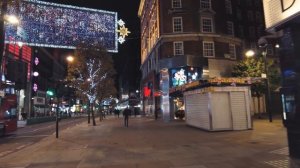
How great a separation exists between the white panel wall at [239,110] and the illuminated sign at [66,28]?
8.54 metres

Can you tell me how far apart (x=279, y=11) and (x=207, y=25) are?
1309 inches

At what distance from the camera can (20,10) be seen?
8734 millimetres

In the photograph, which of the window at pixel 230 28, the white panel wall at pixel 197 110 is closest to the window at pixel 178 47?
the window at pixel 230 28

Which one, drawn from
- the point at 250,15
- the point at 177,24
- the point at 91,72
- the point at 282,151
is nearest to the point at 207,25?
the point at 177,24

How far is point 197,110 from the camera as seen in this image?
23.1 m

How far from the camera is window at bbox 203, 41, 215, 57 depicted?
138 feet

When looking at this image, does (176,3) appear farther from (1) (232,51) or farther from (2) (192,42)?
(1) (232,51)

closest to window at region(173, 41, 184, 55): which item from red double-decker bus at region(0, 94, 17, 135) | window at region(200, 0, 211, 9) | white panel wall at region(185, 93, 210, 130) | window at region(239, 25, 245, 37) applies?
window at region(200, 0, 211, 9)

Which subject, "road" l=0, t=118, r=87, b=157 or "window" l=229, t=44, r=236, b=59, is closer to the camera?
"road" l=0, t=118, r=87, b=157

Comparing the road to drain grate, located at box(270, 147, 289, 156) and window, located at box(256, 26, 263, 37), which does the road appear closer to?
drain grate, located at box(270, 147, 289, 156)

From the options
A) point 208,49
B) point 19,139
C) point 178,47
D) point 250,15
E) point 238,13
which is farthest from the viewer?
point 250,15

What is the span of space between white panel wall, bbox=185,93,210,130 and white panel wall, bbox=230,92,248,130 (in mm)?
1714

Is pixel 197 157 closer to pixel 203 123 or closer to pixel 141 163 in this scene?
pixel 141 163

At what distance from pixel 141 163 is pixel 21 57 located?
54344mm
